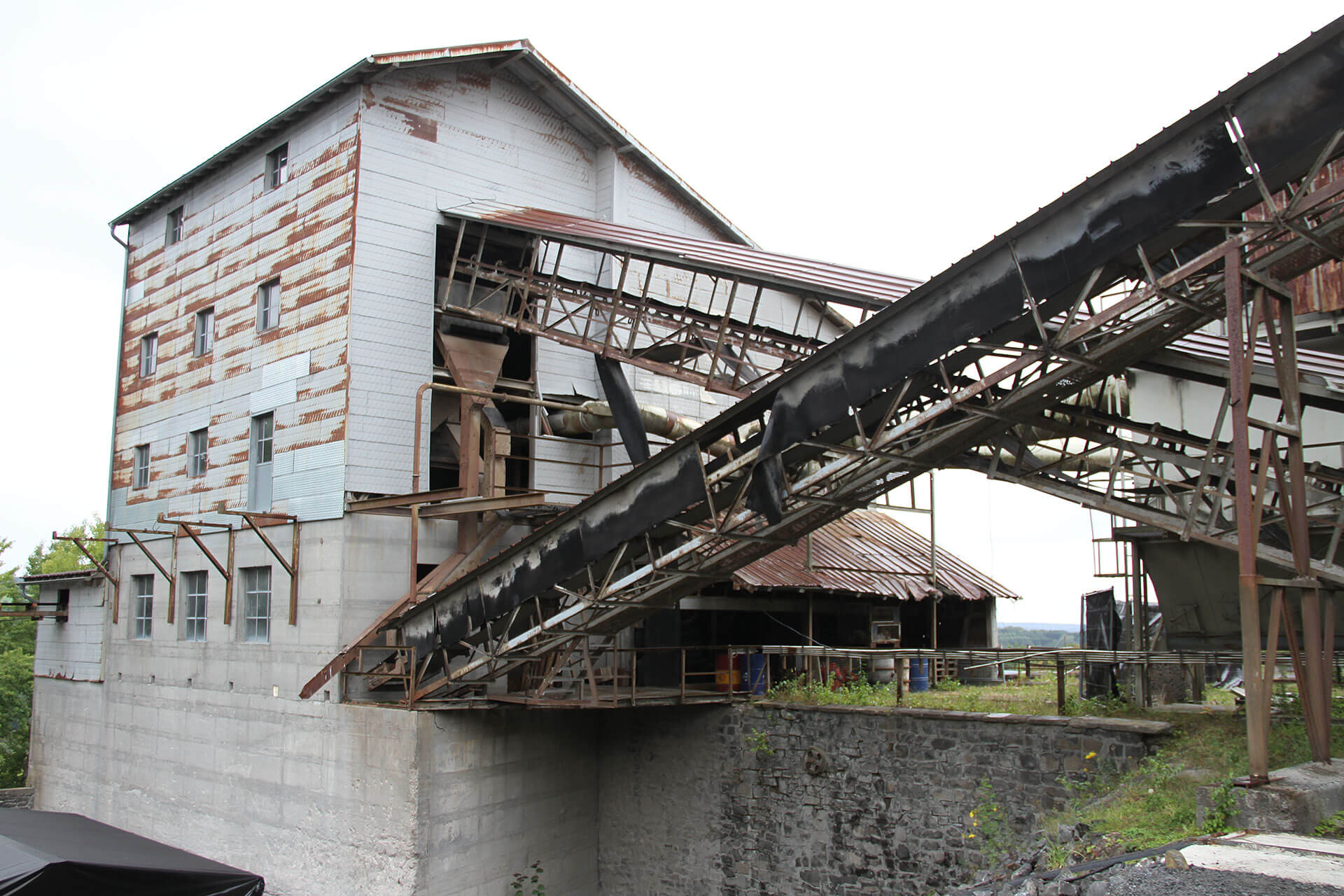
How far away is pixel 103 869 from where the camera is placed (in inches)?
520

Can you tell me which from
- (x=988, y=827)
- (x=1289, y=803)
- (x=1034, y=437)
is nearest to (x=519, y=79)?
(x=1034, y=437)

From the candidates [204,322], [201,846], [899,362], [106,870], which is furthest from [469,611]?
[204,322]

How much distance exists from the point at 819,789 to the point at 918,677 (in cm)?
538

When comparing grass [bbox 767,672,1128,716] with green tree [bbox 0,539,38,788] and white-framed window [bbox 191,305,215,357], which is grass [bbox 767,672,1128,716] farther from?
→ green tree [bbox 0,539,38,788]

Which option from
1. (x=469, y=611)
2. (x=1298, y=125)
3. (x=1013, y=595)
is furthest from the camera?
(x=1013, y=595)

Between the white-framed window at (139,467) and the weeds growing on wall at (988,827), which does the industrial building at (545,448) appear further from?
the weeds growing on wall at (988,827)

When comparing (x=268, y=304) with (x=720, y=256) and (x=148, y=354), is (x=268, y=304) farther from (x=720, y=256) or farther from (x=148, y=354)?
(x=720, y=256)

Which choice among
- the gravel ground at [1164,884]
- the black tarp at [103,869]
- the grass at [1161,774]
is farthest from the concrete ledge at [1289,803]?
the black tarp at [103,869]

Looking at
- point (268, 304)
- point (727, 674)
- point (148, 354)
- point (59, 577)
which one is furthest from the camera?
point (59, 577)

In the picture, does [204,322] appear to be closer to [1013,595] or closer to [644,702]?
[644,702]

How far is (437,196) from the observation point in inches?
720

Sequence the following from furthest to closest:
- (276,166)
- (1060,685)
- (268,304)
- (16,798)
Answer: (16,798) → (276,166) → (268,304) → (1060,685)

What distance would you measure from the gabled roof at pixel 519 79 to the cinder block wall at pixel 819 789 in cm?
1143

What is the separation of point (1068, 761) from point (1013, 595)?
9935 mm
